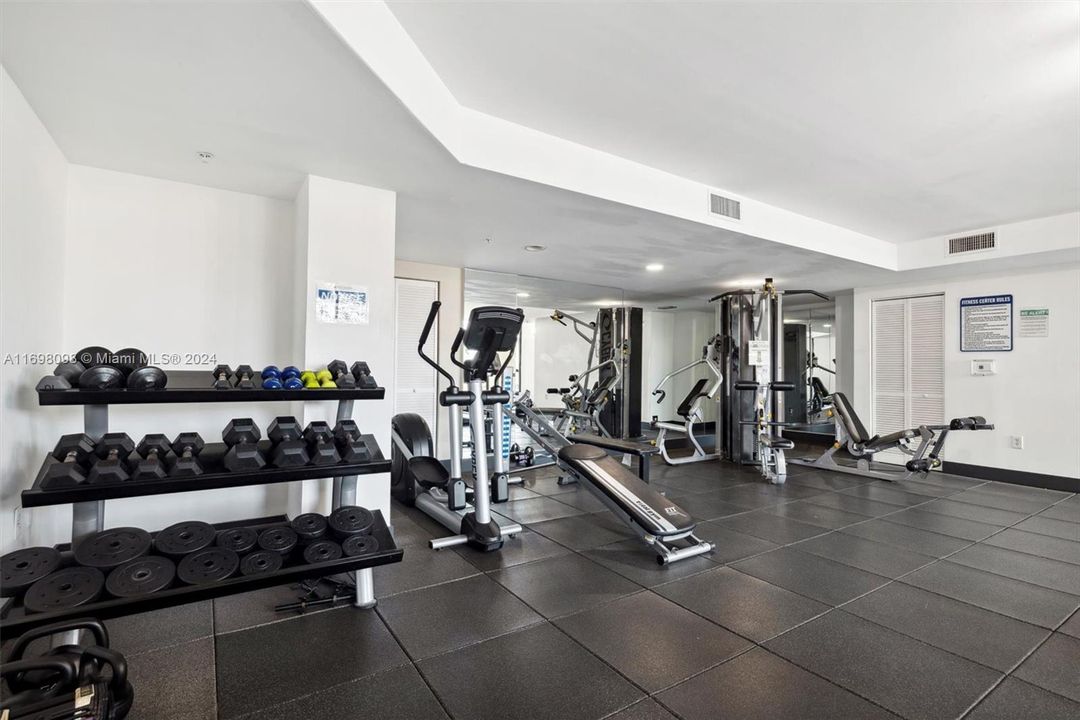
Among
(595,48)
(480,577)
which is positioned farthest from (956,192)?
(480,577)

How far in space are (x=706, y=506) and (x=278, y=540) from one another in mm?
3289

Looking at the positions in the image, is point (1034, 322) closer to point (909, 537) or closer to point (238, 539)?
point (909, 537)

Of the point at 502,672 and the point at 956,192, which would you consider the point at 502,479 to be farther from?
the point at 956,192

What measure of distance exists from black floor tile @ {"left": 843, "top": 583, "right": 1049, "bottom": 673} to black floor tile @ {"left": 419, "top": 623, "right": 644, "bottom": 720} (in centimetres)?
136

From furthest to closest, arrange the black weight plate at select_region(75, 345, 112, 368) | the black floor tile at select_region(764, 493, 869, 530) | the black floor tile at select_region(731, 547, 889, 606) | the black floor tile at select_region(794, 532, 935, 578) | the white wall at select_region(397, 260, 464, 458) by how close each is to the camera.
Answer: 1. the white wall at select_region(397, 260, 464, 458)
2. the black floor tile at select_region(764, 493, 869, 530)
3. the black floor tile at select_region(794, 532, 935, 578)
4. the black floor tile at select_region(731, 547, 889, 606)
5. the black weight plate at select_region(75, 345, 112, 368)

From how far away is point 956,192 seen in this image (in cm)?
388

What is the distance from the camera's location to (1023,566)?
2902 mm

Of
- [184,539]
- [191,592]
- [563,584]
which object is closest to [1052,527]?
[563,584]

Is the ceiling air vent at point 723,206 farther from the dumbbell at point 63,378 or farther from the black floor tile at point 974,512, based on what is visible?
the dumbbell at point 63,378

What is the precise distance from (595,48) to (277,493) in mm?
3214

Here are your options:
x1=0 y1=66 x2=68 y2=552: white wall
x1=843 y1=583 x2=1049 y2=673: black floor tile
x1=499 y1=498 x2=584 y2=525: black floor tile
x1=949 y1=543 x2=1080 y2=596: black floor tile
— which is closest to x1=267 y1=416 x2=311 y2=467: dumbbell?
x1=0 y1=66 x2=68 y2=552: white wall

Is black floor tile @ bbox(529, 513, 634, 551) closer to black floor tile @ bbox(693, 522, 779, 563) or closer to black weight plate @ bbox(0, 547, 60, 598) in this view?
black floor tile @ bbox(693, 522, 779, 563)

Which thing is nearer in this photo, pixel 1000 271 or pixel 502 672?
pixel 502 672

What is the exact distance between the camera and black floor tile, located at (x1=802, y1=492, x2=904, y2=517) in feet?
13.2
